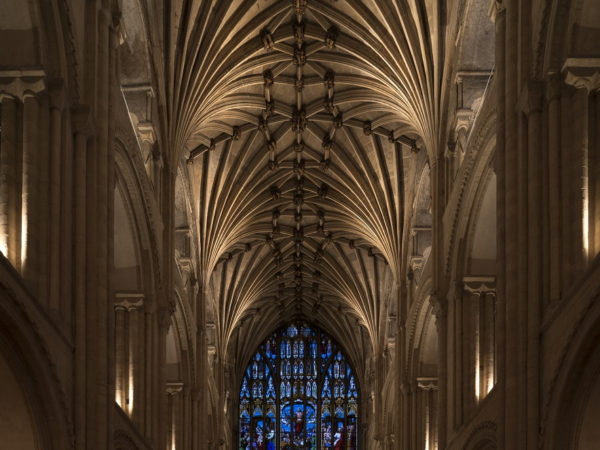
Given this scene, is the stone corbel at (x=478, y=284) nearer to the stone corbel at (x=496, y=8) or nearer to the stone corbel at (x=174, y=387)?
the stone corbel at (x=496, y=8)

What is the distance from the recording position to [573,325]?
53.3 ft

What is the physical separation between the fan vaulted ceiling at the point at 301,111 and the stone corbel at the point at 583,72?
1326 cm

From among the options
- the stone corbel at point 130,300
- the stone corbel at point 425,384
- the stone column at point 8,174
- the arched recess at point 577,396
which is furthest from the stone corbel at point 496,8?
the stone corbel at point 425,384

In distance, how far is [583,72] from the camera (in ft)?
59.1

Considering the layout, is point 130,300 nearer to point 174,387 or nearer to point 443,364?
point 443,364

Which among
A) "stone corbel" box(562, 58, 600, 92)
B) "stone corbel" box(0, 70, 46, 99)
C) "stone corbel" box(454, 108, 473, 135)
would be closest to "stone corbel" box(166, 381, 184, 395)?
"stone corbel" box(454, 108, 473, 135)

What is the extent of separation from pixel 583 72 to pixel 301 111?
22992mm

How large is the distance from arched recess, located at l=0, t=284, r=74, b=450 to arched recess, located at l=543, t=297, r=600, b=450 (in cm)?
712

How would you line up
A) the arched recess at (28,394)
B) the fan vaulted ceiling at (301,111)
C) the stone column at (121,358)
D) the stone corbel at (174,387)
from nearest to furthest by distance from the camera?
the arched recess at (28,394)
the stone column at (121,358)
the fan vaulted ceiling at (301,111)
the stone corbel at (174,387)

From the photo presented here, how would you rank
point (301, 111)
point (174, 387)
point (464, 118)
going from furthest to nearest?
1. point (301, 111)
2. point (174, 387)
3. point (464, 118)

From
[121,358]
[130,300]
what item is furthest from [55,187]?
[130,300]

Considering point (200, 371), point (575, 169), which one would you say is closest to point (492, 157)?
point (575, 169)

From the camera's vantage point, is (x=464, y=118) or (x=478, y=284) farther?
(x=464, y=118)

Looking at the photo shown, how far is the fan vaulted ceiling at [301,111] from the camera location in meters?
32.8
